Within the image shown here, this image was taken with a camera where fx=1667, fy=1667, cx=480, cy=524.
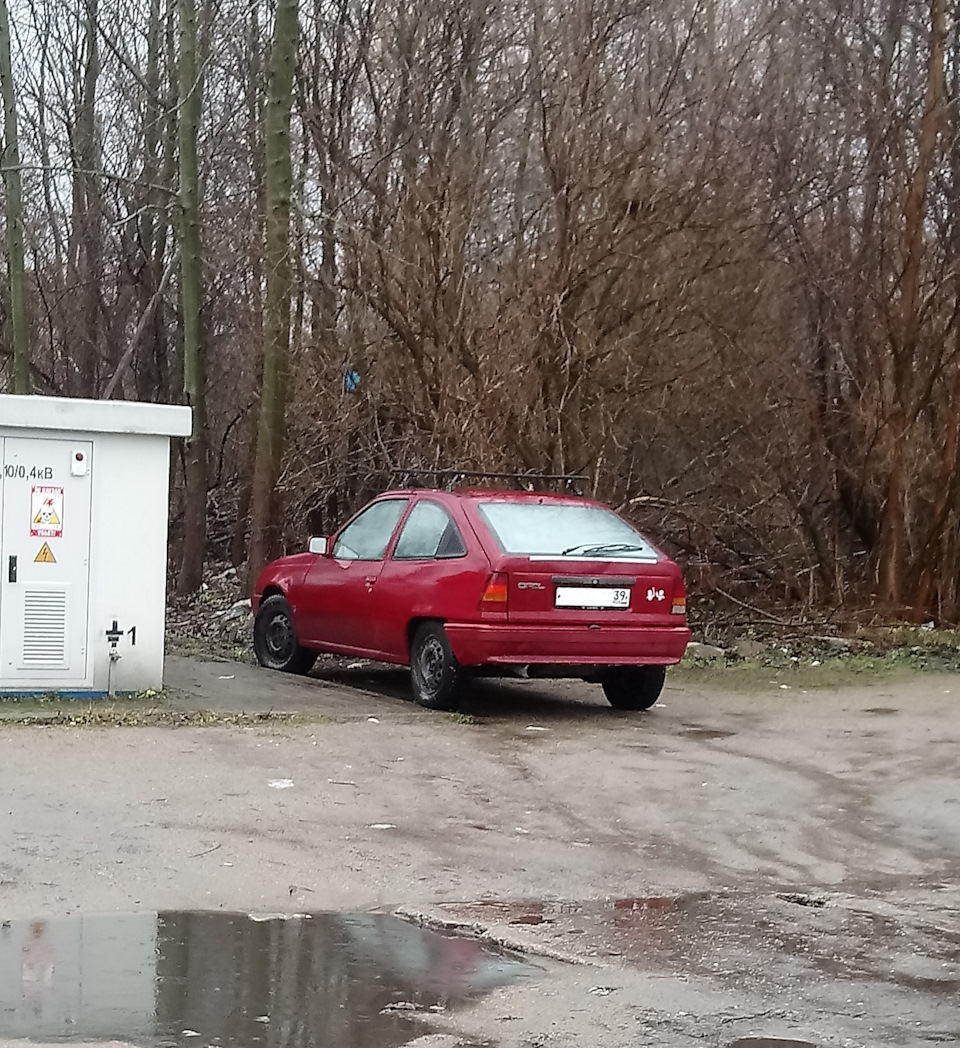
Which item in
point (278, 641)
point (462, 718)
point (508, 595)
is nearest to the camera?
point (508, 595)

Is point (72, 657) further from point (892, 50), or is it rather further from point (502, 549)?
point (892, 50)

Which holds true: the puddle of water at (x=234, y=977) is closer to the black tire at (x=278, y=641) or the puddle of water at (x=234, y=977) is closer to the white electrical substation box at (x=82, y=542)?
the white electrical substation box at (x=82, y=542)

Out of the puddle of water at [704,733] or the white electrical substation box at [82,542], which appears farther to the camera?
the white electrical substation box at [82,542]

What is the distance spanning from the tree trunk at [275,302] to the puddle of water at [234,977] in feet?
40.8

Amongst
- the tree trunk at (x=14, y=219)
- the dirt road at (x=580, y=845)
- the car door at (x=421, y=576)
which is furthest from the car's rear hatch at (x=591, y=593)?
the tree trunk at (x=14, y=219)

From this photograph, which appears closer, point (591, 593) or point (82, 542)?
point (591, 593)

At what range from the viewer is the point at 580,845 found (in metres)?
7.97

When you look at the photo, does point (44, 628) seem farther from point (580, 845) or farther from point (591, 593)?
point (580, 845)

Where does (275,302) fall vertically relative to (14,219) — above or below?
below

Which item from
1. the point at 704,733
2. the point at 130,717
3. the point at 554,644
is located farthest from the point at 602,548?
the point at 130,717

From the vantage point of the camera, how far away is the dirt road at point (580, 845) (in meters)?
5.51

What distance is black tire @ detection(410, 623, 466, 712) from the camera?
11.9 metres

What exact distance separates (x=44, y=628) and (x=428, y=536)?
287 cm

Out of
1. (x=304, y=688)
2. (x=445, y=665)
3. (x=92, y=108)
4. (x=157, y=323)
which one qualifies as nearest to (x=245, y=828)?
(x=445, y=665)
